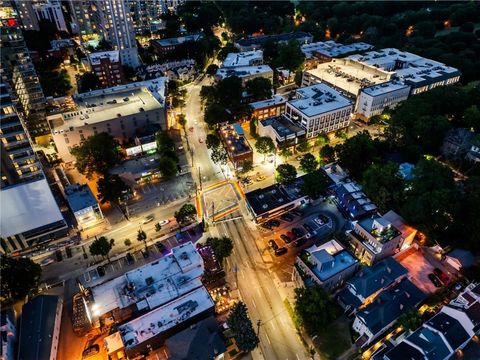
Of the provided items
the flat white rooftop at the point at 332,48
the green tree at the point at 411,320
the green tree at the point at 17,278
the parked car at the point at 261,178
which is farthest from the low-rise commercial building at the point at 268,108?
the green tree at the point at 17,278

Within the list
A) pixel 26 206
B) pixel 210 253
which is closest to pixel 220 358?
pixel 210 253

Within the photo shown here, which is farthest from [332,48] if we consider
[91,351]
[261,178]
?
[91,351]

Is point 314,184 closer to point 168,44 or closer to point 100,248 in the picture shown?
point 100,248

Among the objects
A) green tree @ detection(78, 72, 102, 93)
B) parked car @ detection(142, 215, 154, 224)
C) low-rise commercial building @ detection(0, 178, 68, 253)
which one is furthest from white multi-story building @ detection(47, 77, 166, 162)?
parked car @ detection(142, 215, 154, 224)

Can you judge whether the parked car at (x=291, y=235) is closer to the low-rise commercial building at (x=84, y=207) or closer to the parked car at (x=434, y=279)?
the parked car at (x=434, y=279)

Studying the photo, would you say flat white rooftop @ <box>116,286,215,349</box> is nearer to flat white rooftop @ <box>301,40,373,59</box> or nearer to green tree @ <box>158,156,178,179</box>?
green tree @ <box>158,156,178,179</box>

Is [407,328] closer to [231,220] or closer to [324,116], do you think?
[231,220]

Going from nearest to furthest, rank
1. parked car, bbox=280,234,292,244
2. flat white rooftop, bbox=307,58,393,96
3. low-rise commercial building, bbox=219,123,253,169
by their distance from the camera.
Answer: parked car, bbox=280,234,292,244 < low-rise commercial building, bbox=219,123,253,169 < flat white rooftop, bbox=307,58,393,96

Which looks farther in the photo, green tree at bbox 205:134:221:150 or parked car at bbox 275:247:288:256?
green tree at bbox 205:134:221:150
